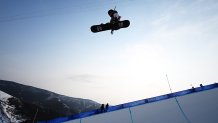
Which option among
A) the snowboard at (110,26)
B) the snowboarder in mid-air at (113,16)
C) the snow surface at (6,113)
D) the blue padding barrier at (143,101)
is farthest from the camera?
the snow surface at (6,113)

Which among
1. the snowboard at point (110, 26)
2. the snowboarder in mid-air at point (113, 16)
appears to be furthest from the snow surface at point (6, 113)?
the snowboarder in mid-air at point (113, 16)

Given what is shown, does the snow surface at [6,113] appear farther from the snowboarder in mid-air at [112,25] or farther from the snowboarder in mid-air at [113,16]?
the snowboarder in mid-air at [113,16]

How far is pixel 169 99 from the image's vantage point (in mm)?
8500

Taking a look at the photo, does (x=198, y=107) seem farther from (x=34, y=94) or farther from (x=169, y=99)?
(x=34, y=94)

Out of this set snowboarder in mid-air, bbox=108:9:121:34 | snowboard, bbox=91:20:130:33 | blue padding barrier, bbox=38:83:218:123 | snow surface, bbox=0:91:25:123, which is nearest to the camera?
snowboard, bbox=91:20:130:33

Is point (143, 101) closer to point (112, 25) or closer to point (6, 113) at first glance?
point (112, 25)

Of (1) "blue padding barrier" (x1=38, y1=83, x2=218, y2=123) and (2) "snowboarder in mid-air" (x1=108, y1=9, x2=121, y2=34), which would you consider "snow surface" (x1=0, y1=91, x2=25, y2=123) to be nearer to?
(1) "blue padding barrier" (x1=38, y1=83, x2=218, y2=123)

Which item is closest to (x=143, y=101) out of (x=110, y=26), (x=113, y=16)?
(x=110, y=26)

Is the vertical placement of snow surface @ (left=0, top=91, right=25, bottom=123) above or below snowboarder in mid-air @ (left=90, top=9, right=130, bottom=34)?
above

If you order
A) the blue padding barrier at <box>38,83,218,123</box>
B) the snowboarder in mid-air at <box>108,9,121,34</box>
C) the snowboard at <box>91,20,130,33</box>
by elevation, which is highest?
the snowboarder in mid-air at <box>108,9,121,34</box>

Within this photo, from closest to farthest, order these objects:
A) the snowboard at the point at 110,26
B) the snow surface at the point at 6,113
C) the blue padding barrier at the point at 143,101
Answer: the snowboard at the point at 110,26
the blue padding barrier at the point at 143,101
the snow surface at the point at 6,113

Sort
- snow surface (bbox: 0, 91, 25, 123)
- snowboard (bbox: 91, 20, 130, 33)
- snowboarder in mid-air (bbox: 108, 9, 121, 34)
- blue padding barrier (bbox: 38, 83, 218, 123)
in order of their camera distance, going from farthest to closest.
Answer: snow surface (bbox: 0, 91, 25, 123) → blue padding barrier (bbox: 38, 83, 218, 123) → snowboarder in mid-air (bbox: 108, 9, 121, 34) → snowboard (bbox: 91, 20, 130, 33)

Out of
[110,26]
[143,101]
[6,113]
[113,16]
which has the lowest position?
[143,101]

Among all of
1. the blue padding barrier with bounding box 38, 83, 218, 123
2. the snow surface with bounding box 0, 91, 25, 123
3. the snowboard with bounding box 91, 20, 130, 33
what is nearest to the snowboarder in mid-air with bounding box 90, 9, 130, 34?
the snowboard with bounding box 91, 20, 130, 33
